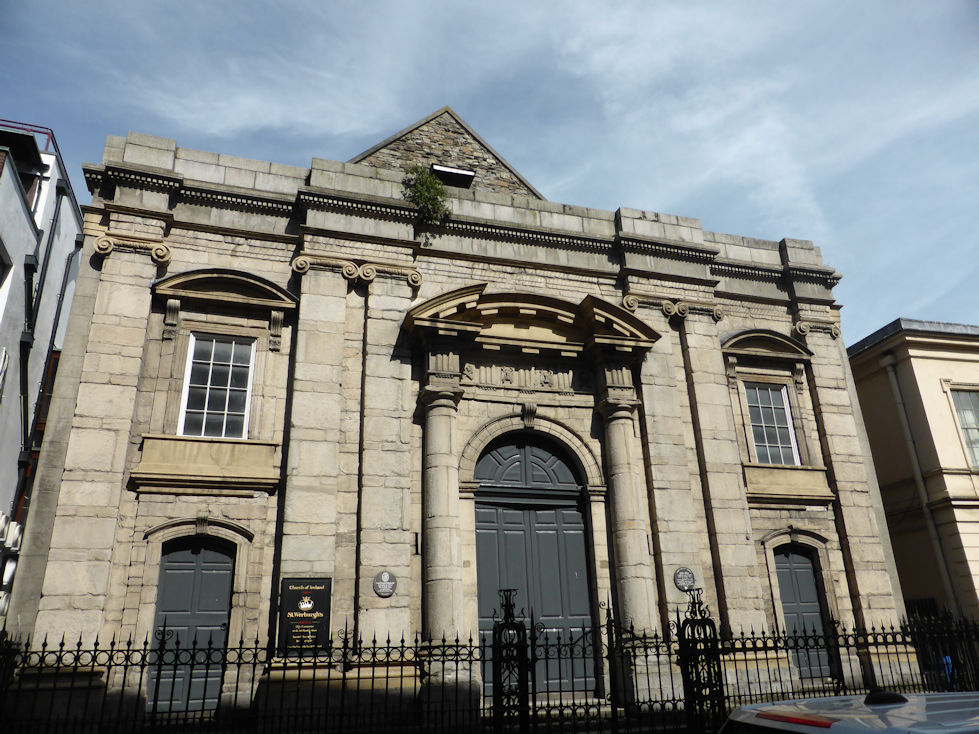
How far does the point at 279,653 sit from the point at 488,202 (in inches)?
372

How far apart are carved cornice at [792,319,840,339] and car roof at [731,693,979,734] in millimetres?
12675

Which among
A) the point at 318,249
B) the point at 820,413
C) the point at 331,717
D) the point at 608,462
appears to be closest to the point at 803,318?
the point at 820,413

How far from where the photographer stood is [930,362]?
18.4 m

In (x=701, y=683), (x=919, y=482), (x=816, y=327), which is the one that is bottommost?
(x=701, y=683)

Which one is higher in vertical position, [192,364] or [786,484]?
[192,364]

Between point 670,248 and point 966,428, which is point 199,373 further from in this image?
point 966,428

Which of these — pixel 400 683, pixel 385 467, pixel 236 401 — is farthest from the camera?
pixel 236 401

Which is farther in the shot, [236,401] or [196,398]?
[236,401]

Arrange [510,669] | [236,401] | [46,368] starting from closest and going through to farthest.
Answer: [510,669], [236,401], [46,368]

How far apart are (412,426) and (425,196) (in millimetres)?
4651

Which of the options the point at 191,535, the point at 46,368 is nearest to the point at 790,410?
the point at 191,535

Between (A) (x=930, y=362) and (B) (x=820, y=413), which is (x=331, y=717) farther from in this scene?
(A) (x=930, y=362)

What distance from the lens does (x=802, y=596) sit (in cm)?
1395

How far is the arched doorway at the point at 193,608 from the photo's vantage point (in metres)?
10.5
